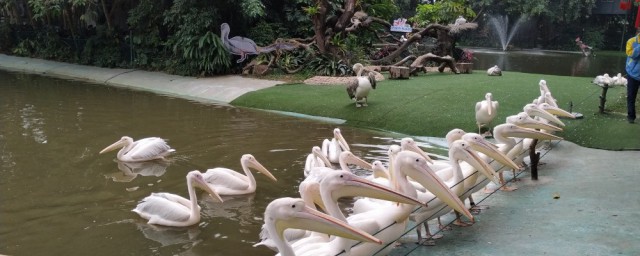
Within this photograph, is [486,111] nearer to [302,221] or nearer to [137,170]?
[137,170]

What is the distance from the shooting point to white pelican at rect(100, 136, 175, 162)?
6.98 m

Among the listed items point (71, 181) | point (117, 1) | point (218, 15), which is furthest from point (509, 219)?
point (117, 1)

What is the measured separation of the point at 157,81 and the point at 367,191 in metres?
12.7

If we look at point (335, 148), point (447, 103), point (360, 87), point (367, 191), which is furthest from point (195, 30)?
point (367, 191)

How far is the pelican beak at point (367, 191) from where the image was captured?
138 inches

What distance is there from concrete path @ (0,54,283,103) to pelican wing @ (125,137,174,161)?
5.30m

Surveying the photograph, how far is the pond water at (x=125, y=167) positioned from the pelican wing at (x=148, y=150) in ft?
0.42

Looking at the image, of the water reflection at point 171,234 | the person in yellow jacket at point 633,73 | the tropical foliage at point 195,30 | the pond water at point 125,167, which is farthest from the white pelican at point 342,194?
the tropical foliage at point 195,30

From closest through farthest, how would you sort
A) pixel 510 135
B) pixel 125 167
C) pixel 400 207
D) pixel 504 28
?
pixel 400 207 < pixel 510 135 < pixel 125 167 < pixel 504 28

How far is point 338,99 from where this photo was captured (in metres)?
11.4

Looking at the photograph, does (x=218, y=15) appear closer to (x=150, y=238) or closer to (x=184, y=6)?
(x=184, y=6)

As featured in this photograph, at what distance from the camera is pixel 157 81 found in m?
15.2

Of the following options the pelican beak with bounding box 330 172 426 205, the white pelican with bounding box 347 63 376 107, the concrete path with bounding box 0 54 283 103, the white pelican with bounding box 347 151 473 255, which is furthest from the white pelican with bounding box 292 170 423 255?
the concrete path with bounding box 0 54 283 103

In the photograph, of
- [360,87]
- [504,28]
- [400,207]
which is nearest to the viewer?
[400,207]
